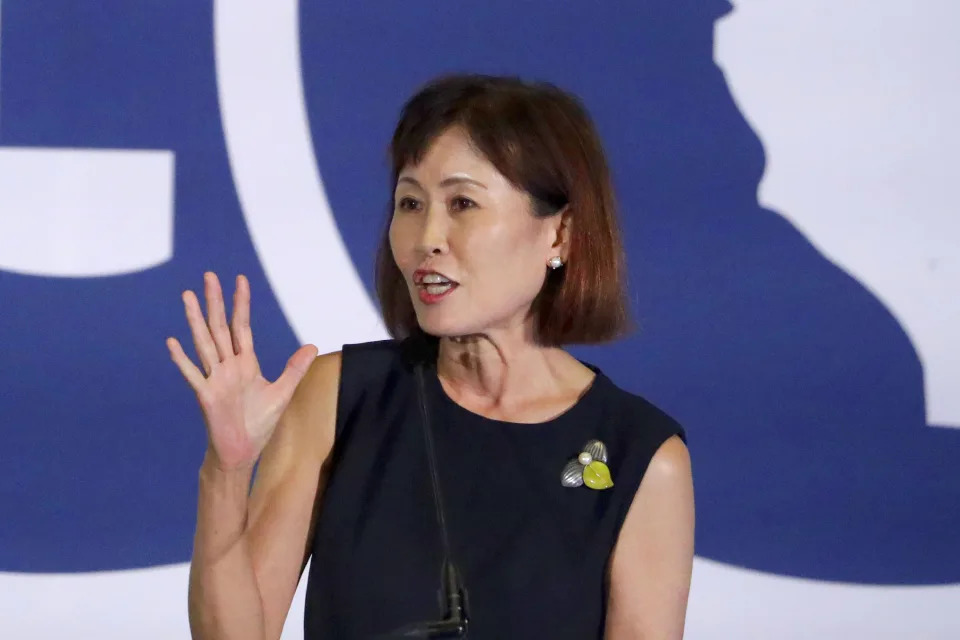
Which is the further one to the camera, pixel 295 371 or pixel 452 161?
pixel 452 161

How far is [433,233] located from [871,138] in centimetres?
128

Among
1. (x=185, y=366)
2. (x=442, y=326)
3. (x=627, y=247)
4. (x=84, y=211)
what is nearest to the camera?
(x=185, y=366)

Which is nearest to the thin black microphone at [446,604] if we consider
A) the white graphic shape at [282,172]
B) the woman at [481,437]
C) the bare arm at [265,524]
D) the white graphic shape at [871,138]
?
the woman at [481,437]

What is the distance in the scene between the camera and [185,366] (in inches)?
49.9

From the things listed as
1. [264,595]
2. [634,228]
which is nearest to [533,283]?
[264,595]

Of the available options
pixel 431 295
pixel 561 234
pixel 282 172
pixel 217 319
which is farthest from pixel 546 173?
pixel 282 172

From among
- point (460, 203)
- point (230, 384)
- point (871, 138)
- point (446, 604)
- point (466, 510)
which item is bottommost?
point (446, 604)

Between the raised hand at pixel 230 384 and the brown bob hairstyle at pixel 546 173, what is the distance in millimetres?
331

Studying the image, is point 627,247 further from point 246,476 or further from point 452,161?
point 246,476

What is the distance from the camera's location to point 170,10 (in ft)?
7.09

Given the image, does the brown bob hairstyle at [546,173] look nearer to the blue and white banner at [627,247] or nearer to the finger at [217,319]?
the finger at [217,319]

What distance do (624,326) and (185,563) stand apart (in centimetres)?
96

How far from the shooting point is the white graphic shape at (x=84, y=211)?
2.11m

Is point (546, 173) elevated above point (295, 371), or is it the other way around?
point (546, 173)
